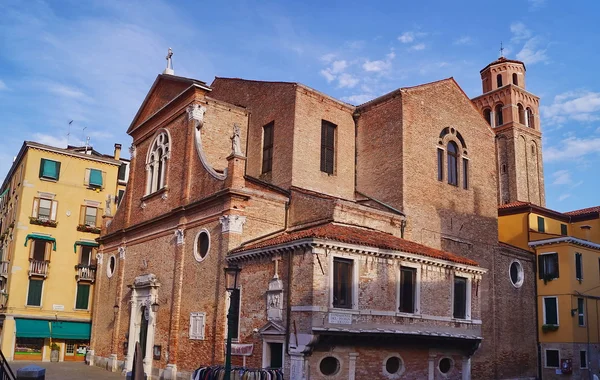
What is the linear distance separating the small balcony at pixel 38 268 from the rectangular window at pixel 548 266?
2495cm

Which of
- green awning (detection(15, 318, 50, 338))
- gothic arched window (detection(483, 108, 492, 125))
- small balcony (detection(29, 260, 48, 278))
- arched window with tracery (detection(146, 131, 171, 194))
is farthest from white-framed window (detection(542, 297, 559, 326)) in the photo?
gothic arched window (detection(483, 108, 492, 125))

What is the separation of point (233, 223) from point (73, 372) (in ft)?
36.3

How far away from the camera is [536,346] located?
26.0 m

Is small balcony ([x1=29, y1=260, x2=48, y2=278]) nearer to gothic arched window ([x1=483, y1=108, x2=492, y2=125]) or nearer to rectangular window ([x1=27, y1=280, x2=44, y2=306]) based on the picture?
rectangular window ([x1=27, y1=280, x2=44, y2=306])

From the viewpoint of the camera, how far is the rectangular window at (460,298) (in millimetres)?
19219

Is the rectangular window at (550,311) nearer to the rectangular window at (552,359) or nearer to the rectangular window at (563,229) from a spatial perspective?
the rectangular window at (552,359)

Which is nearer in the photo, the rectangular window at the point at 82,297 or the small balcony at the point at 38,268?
the small balcony at the point at 38,268

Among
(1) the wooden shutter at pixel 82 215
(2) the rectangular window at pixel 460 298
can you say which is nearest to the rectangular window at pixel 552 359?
Result: (2) the rectangular window at pixel 460 298

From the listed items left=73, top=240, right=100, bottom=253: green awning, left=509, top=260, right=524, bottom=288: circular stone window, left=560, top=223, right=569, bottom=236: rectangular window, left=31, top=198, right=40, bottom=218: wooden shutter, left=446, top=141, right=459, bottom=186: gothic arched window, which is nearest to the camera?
left=446, top=141, right=459, bottom=186: gothic arched window

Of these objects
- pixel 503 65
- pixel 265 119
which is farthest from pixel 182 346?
pixel 503 65

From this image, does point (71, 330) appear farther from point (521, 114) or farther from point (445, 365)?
point (521, 114)

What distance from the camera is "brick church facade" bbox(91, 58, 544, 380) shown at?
1650cm

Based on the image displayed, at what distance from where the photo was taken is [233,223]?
19406mm

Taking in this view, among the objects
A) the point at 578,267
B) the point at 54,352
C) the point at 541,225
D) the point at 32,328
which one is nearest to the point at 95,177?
the point at 32,328
